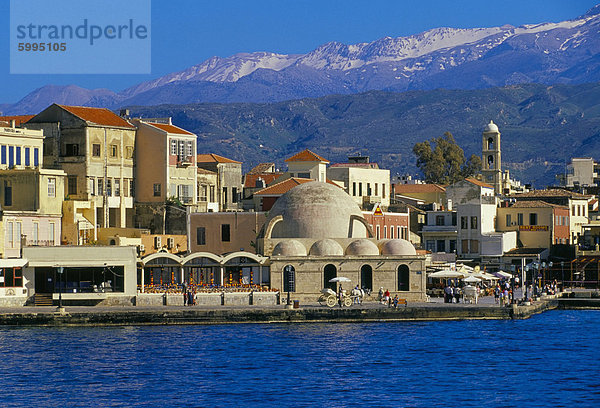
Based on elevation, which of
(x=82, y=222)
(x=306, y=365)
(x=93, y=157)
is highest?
(x=93, y=157)

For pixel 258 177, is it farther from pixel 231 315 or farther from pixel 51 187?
pixel 231 315

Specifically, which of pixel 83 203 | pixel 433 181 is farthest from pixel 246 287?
pixel 433 181

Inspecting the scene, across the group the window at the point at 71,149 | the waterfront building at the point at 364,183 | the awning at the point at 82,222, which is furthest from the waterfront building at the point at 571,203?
the awning at the point at 82,222

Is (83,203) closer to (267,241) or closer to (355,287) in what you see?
(267,241)

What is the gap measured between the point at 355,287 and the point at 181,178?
22.4 meters

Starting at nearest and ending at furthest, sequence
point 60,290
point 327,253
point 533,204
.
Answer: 1. point 60,290
2. point 327,253
3. point 533,204

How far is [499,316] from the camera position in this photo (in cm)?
7812

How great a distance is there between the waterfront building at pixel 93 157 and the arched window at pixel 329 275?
61.1 ft

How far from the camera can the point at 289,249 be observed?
273ft

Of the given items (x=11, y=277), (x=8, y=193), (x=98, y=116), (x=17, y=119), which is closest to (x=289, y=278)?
(x=11, y=277)

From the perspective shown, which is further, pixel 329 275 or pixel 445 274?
pixel 445 274

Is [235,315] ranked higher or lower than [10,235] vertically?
lower

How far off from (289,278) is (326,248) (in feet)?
10.6

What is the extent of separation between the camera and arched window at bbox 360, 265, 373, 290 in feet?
270
